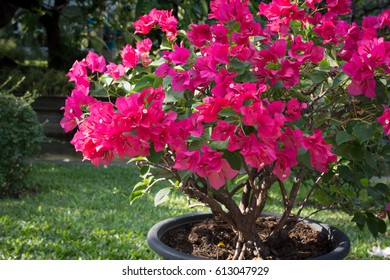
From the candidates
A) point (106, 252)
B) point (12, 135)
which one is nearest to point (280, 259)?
point (106, 252)

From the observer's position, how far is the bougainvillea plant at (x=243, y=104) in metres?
1.44

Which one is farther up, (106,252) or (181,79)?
(181,79)

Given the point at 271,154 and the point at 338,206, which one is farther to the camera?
the point at 338,206

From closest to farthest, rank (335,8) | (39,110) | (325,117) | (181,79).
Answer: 1. (181,79)
2. (325,117)
3. (335,8)
4. (39,110)

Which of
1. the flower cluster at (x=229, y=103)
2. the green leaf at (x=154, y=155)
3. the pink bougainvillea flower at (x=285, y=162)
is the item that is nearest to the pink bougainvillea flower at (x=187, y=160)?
the flower cluster at (x=229, y=103)

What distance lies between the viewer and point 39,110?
862 centimetres

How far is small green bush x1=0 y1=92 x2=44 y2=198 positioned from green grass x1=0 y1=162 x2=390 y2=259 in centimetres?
22

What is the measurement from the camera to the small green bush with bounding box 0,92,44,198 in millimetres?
4578

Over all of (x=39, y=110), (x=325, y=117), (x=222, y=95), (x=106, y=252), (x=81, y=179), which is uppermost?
(x=222, y=95)

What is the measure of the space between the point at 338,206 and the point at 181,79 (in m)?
0.92

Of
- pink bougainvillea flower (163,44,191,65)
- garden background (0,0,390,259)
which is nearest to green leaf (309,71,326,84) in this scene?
pink bougainvillea flower (163,44,191,65)

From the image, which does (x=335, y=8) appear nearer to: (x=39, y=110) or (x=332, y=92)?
(x=332, y=92)

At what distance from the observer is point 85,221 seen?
3.81 meters

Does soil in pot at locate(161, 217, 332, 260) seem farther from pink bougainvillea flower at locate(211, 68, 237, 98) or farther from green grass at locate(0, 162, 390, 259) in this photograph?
green grass at locate(0, 162, 390, 259)
